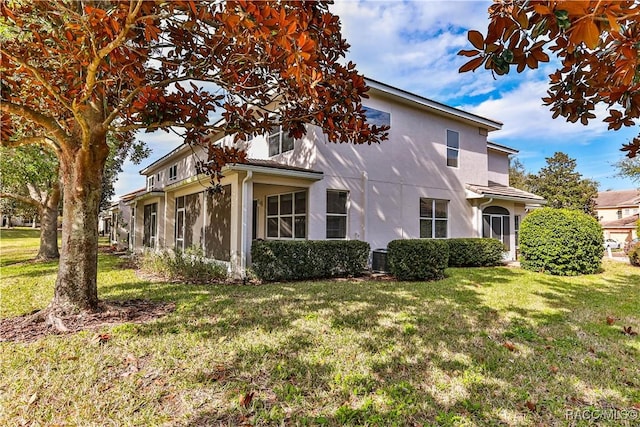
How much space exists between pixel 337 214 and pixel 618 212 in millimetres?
47924

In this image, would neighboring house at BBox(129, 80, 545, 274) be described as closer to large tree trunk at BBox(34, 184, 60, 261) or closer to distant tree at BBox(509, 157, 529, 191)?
large tree trunk at BBox(34, 184, 60, 261)

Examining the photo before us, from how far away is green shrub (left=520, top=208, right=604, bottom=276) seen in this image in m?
11.1

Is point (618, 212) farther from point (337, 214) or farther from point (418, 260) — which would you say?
point (337, 214)

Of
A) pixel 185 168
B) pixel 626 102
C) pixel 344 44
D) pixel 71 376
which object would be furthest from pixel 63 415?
pixel 185 168

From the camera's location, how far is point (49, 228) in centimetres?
1550

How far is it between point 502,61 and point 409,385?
10.0 ft

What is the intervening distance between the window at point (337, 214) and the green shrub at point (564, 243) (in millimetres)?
6746

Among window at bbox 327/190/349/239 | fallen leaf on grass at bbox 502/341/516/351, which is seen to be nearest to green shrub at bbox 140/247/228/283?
window at bbox 327/190/349/239

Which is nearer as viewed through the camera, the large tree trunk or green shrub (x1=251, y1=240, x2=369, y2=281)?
green shrub (x1=251, y1=240, x2=369, y2=281)

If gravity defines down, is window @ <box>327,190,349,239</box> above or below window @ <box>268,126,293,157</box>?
below

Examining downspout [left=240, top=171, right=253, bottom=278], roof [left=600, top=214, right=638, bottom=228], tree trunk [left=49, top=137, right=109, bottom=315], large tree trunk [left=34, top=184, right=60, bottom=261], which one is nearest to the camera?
tree trunk [left=49, top=137, right=109, bottom=315]

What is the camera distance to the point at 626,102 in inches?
80.2

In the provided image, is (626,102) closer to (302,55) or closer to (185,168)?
(302,55)

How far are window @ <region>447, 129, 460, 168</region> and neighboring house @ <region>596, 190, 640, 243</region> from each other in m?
32.0
